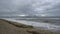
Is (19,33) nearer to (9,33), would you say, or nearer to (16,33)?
(16,33)

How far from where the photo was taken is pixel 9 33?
4.29 metres

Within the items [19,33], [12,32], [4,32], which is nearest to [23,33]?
[19,33]

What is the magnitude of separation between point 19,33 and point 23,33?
0.16m

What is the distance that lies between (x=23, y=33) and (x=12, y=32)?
17.5 inches

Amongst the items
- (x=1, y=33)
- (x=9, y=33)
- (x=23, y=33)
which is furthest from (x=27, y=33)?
(x=1, y=33)

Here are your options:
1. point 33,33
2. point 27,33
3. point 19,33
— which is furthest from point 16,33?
point 33,33

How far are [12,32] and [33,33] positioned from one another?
0.92 meters

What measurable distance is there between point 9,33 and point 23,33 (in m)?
0.56

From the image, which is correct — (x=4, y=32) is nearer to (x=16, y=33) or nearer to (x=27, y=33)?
(x=16, y=33)

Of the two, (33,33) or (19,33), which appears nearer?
(19,33)

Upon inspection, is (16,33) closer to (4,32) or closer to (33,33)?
(4,32)

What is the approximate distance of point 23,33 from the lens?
4.44m

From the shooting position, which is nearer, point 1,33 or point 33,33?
point 1,33

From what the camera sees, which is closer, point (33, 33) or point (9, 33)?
point (9, 33)
